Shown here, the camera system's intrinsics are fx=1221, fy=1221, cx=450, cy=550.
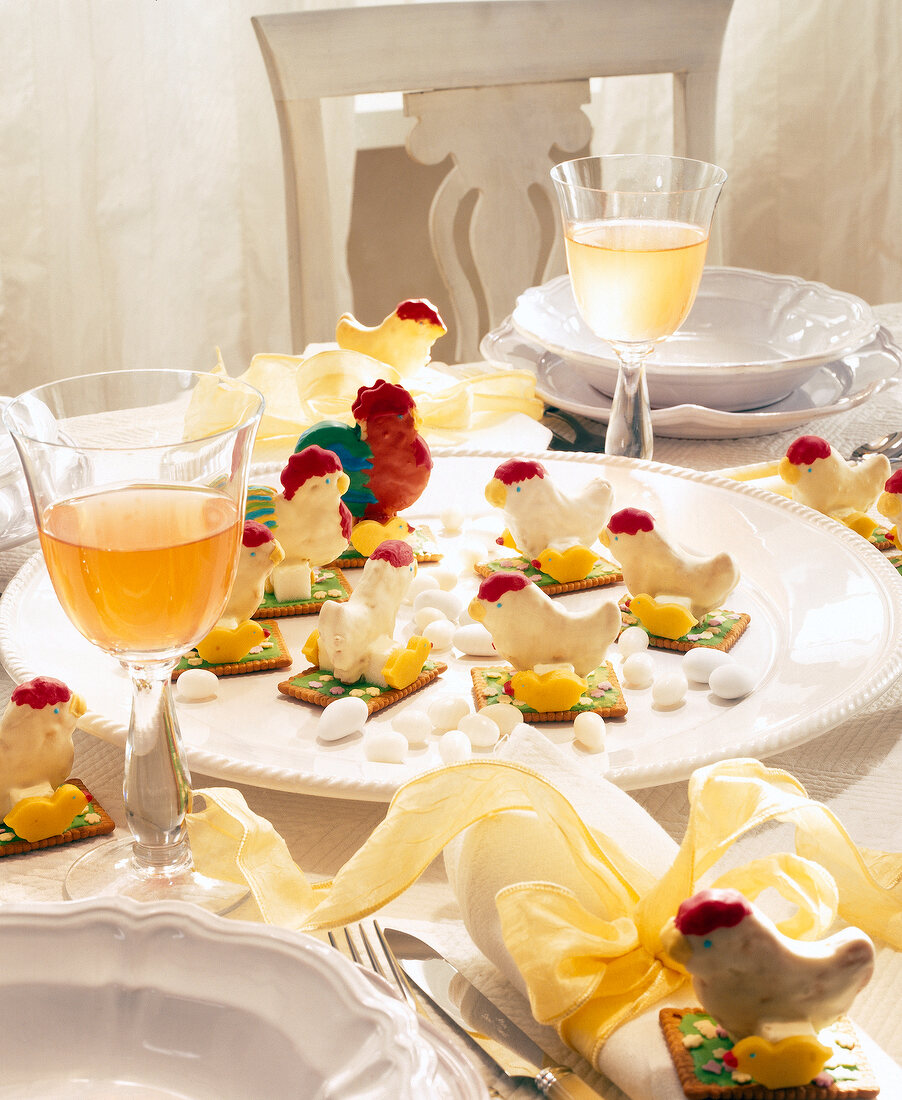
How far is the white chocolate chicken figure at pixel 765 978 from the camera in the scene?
0.42 meters

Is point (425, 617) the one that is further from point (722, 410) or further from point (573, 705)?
point (722, 410)

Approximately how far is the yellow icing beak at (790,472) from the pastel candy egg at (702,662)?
29 cm

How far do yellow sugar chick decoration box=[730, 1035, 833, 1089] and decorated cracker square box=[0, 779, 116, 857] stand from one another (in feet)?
1.23

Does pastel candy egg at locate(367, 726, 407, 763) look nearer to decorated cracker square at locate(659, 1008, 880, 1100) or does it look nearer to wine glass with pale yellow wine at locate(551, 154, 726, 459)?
decorated cracker square at locate(659, 1008, 880, 1100)

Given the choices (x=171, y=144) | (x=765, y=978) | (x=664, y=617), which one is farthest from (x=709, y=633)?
(x=171, y=144)

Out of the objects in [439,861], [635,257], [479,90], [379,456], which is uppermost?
[479,90]

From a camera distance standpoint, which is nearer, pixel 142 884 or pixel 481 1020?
pixel 481 1020

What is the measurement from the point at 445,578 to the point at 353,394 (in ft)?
1.15

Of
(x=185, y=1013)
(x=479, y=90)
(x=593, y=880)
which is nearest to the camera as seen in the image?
(x=185, y=1013)

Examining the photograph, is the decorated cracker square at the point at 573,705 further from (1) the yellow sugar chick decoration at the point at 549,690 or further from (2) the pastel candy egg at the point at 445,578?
(2) the pastel candy egg at the point at 445,578

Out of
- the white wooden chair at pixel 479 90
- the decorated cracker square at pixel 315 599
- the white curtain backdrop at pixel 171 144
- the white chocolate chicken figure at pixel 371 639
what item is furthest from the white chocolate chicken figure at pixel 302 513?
the white curtain backdrop at pixel 171 144

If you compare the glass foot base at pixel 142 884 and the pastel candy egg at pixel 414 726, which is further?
the pastel candy egg at pixel 414 726

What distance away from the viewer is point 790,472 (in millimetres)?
1042

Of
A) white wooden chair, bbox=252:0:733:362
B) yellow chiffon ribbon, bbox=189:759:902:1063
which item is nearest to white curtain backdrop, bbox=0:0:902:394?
white wooden chair, bbox=252:0:733:362
